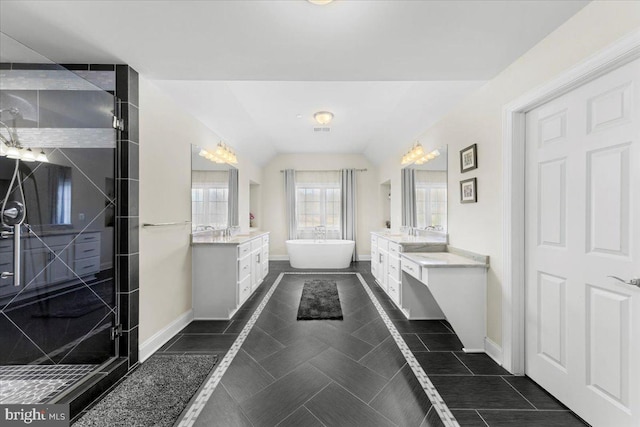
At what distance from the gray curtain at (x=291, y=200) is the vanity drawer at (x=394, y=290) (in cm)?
333

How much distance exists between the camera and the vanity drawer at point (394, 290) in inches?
127

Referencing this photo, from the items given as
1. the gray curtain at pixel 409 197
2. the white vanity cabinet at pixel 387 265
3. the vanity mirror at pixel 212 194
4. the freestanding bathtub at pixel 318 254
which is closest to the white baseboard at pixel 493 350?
the white vanity cabinet at pixel 387 265

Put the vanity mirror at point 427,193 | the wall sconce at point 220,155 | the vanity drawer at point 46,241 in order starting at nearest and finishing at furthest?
the vanity drawer at point 46,241 → the vanity mirror at point 427,193 → the wall sconce at point 220,155

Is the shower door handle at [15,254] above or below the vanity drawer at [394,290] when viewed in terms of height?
above

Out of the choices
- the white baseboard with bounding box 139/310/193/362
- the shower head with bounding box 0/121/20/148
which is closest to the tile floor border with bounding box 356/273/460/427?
the white baseboard with bounding box 139/310/193/362

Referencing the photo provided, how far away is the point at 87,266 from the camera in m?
1.99

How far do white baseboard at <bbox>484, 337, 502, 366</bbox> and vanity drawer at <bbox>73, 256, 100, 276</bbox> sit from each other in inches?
125

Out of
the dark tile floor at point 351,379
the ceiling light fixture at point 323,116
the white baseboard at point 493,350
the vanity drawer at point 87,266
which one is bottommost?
the dark tile floor at point 351,379

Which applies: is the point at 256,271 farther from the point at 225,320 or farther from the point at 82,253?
the point at 82,253

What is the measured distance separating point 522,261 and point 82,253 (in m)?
3.29

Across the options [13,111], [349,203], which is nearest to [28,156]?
[13,111]

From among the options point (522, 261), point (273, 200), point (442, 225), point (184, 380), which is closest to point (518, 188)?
point (522, 261)

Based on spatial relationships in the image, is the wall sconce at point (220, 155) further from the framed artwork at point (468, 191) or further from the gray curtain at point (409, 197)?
the framed artwork at point (468, 191)

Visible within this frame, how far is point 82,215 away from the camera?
1.96 m
